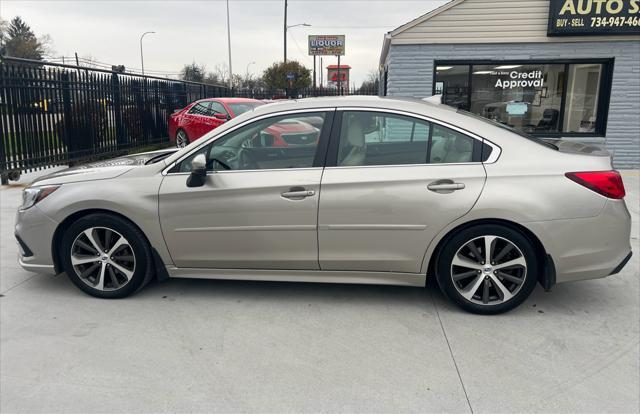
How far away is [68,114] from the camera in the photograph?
10164mm

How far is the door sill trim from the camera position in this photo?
12.3 ft

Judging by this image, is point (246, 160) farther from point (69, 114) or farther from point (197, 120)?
point (197, 120)

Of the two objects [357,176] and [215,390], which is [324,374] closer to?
[215,390]

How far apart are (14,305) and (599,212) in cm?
448

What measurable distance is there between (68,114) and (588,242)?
391 inches

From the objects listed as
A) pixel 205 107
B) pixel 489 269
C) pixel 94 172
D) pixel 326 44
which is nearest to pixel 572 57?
pixel 489 269

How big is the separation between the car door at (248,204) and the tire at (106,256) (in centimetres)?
29

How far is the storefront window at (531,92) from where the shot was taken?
10.4 m

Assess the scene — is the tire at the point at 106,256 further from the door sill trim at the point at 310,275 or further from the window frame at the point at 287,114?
the window frame at the point at 287,114

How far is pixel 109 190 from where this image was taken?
12.7ft

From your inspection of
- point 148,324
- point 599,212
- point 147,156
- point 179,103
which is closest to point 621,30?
point 599,212

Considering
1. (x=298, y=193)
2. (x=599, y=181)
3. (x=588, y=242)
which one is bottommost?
Answer: (x=588, y=242)

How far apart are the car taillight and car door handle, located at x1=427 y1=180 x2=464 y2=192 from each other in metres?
0.74

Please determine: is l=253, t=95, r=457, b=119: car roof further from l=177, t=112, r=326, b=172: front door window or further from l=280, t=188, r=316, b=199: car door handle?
l=280, t=188, r=316, b=199: car door handle
